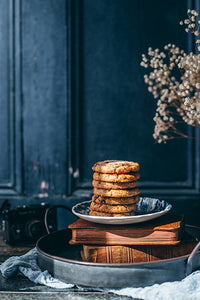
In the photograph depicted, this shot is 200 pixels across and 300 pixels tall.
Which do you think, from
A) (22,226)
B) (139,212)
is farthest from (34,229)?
(139,212)

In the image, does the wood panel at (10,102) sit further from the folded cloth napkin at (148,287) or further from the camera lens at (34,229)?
the folded cloth napkin at (148,287)

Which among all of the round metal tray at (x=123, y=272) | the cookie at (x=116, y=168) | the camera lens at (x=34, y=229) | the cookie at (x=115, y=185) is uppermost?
the cookie at (x=116, y=168)

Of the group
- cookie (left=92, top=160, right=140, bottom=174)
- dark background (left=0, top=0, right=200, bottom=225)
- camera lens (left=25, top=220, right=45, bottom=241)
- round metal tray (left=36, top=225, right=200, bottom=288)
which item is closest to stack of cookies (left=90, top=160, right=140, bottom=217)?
cookie (left=92, top=160, right=140, bottom=174)

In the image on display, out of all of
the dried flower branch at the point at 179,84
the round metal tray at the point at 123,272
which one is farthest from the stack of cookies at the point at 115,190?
the dried flower branch at the point at 179,84

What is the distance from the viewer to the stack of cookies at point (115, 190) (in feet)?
3.85

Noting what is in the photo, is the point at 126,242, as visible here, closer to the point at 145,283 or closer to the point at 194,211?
the point at 145,283

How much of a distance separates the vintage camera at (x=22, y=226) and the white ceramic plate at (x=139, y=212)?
421 mm

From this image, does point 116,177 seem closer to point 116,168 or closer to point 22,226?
point 116,168

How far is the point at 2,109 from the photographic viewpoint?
213 cm

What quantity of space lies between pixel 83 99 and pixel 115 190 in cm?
103

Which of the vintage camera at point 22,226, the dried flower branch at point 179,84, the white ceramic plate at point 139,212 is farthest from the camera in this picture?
the vintage camera at point 22,226

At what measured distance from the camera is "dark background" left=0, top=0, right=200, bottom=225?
2.02 metres

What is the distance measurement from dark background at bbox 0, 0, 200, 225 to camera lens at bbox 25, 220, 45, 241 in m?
0.39

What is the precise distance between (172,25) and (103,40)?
44cm
